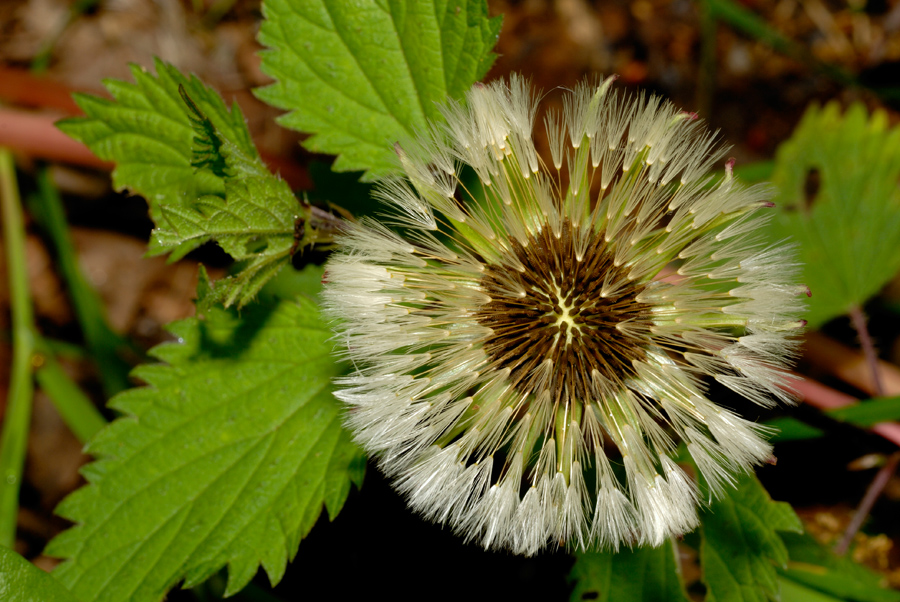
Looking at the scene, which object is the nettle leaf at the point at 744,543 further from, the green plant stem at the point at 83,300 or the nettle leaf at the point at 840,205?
the green plant stem at the point at 83,300

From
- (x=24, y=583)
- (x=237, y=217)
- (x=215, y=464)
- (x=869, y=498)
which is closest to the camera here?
(x=237, y=217)

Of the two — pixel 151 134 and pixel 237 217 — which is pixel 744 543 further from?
pixel 151 134

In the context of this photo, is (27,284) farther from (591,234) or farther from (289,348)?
(591,234)

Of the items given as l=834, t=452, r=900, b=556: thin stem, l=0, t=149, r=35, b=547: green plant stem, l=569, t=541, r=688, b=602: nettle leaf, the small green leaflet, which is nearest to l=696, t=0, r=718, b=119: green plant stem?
l=834, t=452, r=900, b=556: thin stem

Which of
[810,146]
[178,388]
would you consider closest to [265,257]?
[178,388]

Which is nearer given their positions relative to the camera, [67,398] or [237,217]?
[237,217]

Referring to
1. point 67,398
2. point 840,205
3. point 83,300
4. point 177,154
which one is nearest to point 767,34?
point 840,205

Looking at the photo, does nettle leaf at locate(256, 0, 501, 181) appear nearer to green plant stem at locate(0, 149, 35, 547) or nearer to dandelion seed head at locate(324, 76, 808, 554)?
dandelion seed head at locate(324, 76, 808, 554)
